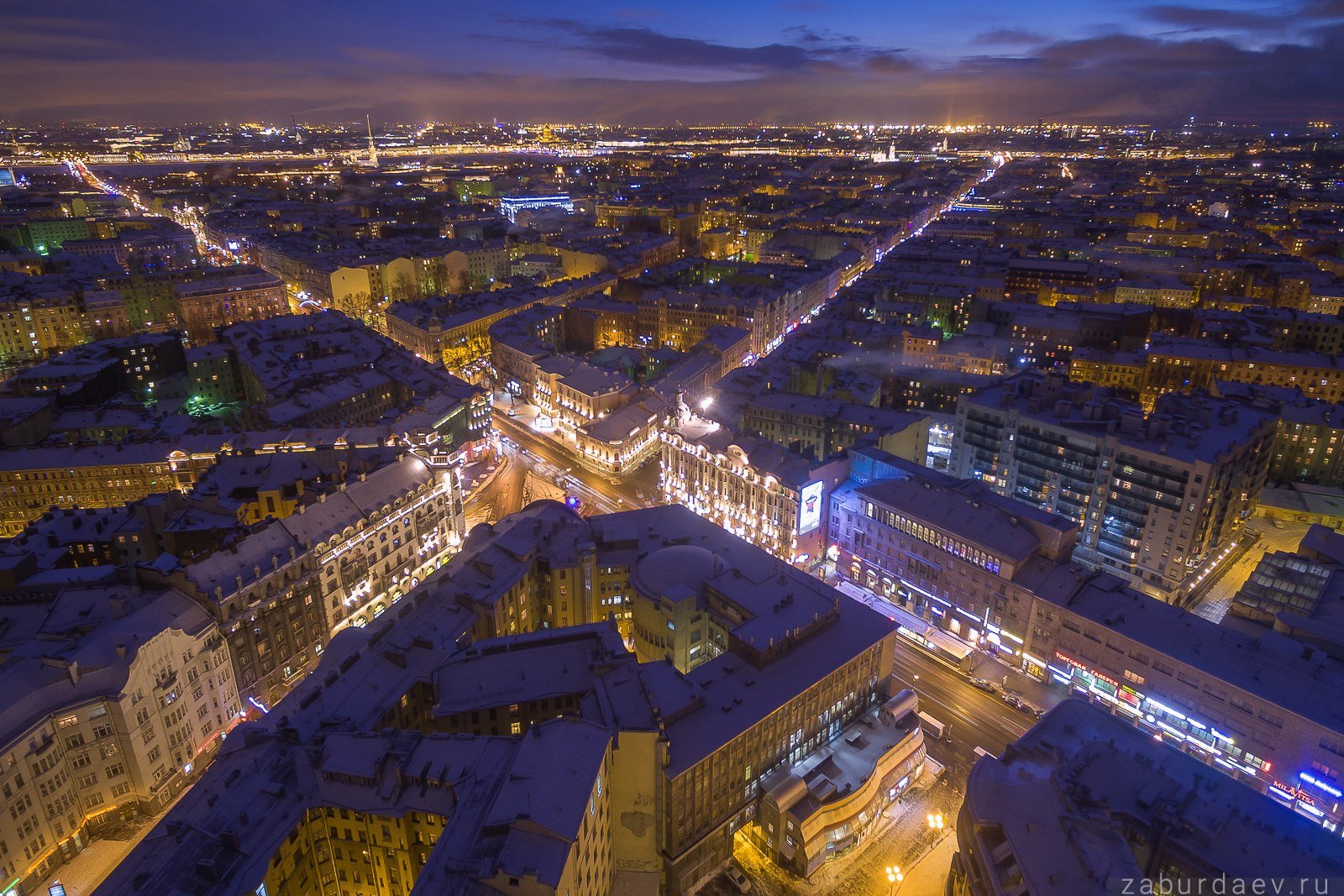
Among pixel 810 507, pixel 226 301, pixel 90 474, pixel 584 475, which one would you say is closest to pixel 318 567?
pixel 90 474

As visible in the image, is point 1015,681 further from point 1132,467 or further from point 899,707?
point 1132,467

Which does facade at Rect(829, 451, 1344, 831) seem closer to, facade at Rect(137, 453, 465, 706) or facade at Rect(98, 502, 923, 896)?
facade at Rect(98, 502, 923, 896)

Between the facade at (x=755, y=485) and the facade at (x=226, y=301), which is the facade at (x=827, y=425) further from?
the facade at (x=226, y=301)

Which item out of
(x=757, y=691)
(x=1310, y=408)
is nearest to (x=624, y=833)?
(x=757, y=691)

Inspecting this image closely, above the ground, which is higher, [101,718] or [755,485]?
[101,718]

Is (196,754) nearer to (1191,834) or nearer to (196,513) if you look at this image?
(196,513)

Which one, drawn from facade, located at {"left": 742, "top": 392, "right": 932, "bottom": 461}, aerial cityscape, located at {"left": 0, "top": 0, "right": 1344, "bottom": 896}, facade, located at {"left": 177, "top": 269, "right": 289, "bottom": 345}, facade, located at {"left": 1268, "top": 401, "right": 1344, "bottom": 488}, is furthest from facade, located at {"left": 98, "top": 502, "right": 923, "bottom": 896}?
facade, located at {"left": 177, "top": 269, "right": 289, "bottom": 345}

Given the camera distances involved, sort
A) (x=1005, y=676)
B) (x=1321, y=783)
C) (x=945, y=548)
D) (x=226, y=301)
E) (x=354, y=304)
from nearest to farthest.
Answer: (x=1321, y=783) → (x=1005, y=676) → (x=945, y=548) → (x=226, y=301) → (x=354, y=304)
